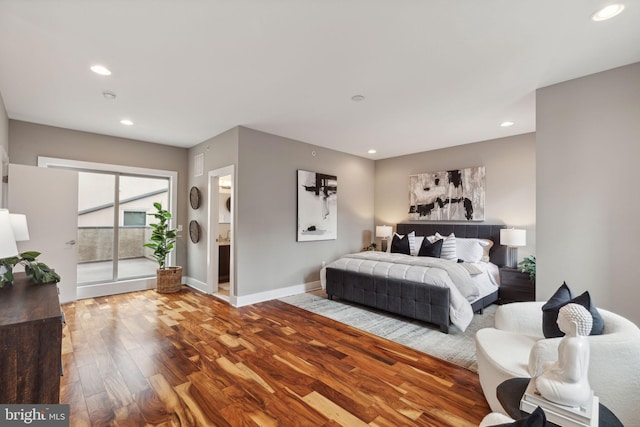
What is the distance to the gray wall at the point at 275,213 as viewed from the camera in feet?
14.2

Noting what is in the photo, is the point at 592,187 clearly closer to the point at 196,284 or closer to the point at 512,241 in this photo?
the point at 512,241

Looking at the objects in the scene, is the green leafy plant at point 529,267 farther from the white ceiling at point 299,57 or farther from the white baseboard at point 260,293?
the white baseboard at point 260,293

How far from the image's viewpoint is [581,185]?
2.71 meters

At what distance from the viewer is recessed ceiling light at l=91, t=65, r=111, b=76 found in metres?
2.61

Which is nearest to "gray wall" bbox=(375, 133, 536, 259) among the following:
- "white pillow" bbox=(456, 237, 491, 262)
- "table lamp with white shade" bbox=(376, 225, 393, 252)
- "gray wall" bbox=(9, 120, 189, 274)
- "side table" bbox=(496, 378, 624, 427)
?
"white pillow" bbox=(456, 237, 491, 262)

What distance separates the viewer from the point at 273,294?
465 centimetres

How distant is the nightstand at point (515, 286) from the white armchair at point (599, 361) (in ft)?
7.99

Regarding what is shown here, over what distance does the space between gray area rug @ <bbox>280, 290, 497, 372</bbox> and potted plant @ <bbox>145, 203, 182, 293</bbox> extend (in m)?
2.00

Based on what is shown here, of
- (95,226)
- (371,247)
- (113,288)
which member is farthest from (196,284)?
(371,247)

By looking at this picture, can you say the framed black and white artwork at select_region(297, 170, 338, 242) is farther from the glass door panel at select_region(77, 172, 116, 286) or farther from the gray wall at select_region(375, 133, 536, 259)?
the glass door panel at select_region(77, 172, 116, 286)

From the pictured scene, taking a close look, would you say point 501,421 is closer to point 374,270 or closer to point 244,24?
point 244,24

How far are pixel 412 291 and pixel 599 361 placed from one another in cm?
209

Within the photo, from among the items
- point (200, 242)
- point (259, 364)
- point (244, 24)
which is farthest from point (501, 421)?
point (200, 242)

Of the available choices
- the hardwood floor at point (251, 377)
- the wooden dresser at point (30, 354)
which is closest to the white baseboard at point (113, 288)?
the hardwood floor at point (251, 377)
